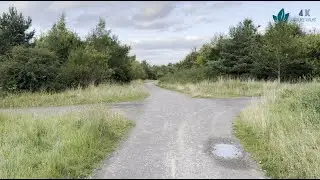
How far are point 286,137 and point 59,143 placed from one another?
5682 millimetres

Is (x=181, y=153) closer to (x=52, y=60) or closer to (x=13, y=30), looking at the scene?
(x=52, y=60)

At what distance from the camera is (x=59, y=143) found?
8.84 meters

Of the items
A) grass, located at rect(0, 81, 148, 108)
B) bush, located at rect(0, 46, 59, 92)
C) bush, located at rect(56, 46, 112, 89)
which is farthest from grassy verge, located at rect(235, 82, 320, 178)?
bush, located at rect(56, 46, 112, 89)

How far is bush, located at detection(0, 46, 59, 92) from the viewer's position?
24.2 m

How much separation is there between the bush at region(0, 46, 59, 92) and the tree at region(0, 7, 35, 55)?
48.3ft

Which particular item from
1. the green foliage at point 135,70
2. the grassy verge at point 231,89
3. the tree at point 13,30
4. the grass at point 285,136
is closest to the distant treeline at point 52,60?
the tree at point 13,30

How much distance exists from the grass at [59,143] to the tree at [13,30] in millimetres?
28128

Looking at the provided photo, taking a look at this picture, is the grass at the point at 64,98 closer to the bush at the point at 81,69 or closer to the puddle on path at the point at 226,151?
the bush at the point at 81,69

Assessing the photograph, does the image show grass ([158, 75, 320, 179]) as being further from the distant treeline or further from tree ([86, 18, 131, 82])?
tree ([86, 18, 131, 82])

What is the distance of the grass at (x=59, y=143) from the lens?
702cm

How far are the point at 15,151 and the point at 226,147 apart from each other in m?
5.40

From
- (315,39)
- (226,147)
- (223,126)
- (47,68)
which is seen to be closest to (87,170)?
(226,147)

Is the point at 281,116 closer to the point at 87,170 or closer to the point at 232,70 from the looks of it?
the point at 87,170

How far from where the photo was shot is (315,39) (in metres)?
34.9
